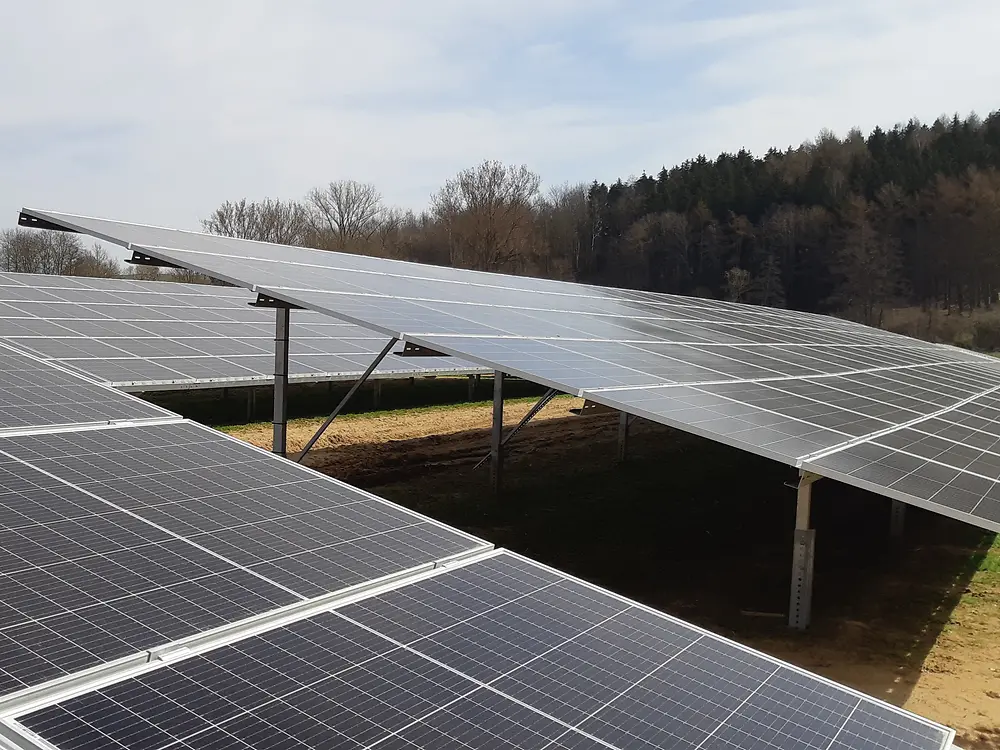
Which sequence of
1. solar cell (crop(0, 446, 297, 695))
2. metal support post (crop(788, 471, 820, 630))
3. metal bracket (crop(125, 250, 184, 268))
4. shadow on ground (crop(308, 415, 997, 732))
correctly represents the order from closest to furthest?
solar cell (crop(0, 446, 297, 695))
metal support post (crop(788, 471, 820, 630))
shadow on ground (crop(308, 415, 997, 732))
metal bracket (crop(125, 250, 184, 268))

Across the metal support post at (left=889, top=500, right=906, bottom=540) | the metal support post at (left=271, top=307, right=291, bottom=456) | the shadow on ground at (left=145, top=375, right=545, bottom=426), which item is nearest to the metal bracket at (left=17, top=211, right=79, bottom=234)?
the metal support post at (left=271, top=307, right=291, bottom=456)

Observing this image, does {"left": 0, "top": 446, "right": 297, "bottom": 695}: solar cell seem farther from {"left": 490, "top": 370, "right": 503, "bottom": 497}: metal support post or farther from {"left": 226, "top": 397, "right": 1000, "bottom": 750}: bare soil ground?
{"left": 490, "top": 370, "right": 503, "bottom": 497}: metal support post

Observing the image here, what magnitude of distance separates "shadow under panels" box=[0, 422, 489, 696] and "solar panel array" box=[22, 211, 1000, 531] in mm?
3930

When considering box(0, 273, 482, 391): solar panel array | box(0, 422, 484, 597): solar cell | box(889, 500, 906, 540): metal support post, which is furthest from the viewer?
box(0, 273, 482, 391): solar panel array

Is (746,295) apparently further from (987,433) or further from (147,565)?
(147,565)

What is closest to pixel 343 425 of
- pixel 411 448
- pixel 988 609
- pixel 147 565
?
pixel 411 448

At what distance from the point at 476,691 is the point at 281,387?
10.7m

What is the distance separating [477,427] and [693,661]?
2314cm

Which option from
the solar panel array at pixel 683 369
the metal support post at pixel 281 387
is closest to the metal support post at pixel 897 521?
the solar panel array at pixel 683 369

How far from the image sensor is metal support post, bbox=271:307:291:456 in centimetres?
1473

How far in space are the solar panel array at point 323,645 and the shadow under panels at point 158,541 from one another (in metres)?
0.02

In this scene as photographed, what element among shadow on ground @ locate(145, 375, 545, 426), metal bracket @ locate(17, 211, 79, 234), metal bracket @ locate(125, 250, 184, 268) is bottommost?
shadow on ground @ locate(145, 375, 545, 426)

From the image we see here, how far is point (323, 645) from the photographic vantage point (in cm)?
534

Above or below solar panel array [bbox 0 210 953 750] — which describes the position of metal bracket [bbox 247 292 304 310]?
above
